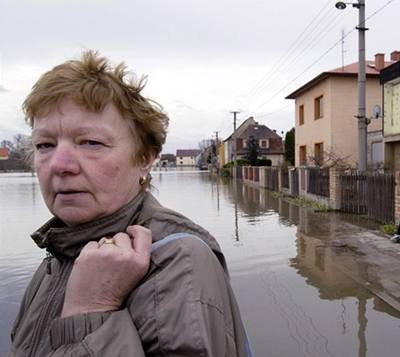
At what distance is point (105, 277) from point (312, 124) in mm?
24204

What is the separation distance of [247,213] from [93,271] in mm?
13693

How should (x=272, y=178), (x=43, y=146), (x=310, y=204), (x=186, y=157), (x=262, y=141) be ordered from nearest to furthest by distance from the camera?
(x=43, y=146) < (x=310, y=204) < (x=272, y=178) < (x=262, y=141) < (x=186, y=157)

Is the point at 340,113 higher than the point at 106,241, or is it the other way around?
the point at 340,113

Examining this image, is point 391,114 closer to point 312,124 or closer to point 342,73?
point 342,73

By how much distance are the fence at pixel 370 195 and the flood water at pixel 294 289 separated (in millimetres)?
907

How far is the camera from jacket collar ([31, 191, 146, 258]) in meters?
1.26

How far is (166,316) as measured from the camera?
0.99 meters

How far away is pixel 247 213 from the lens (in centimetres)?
1462

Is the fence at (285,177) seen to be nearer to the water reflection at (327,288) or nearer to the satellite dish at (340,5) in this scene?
the satellite dish at (340,5)

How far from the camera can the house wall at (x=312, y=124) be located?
21906 millimetres

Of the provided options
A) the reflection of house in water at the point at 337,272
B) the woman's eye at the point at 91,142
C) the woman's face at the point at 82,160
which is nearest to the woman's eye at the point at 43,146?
the woman's face at the point at 82,160

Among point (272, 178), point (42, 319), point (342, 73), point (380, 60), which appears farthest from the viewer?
point (272, 178)

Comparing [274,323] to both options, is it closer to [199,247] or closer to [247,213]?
[199,247]

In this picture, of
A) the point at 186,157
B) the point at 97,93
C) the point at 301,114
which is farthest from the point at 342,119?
the point at 186,157
